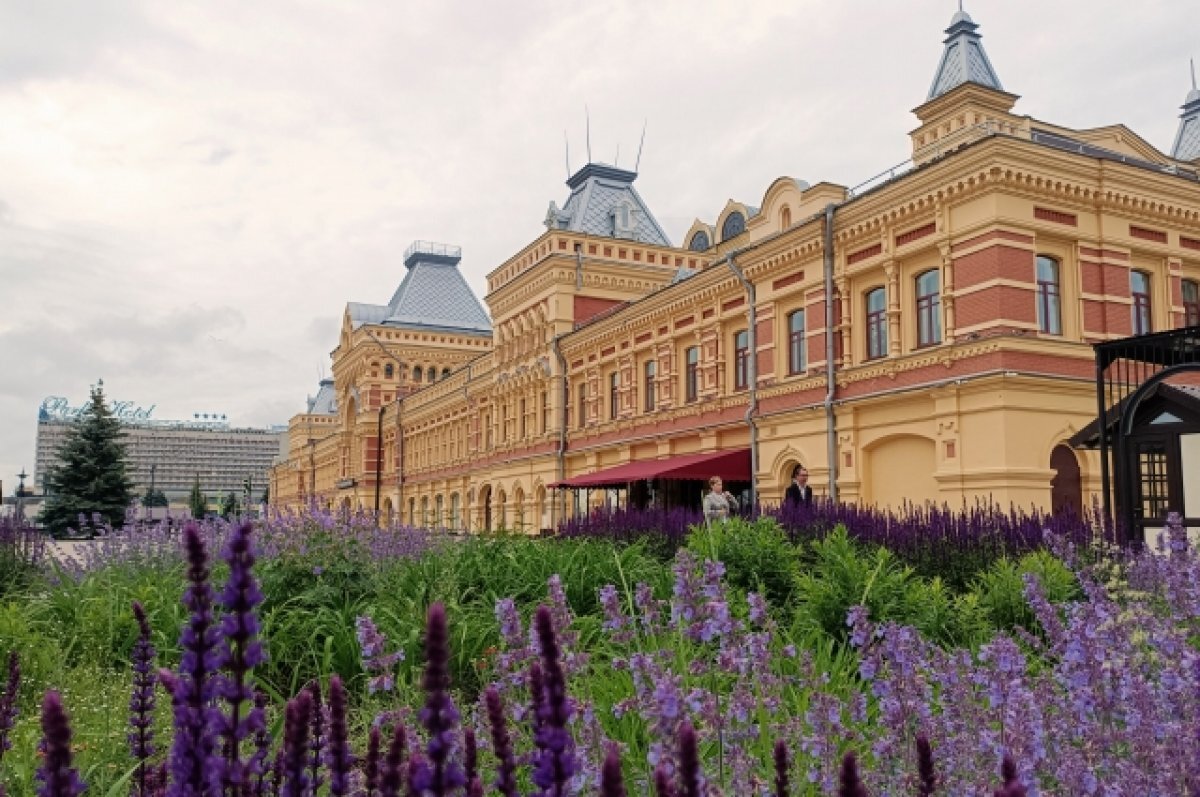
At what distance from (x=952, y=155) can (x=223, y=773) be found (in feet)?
56.9

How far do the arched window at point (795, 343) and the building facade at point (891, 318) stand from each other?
0.21ft

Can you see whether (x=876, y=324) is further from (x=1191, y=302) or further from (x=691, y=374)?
(x=691, y=374)

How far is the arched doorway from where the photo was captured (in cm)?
1697

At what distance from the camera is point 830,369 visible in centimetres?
1983

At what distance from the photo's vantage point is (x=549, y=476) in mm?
32625

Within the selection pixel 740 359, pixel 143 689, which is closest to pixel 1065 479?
pixel 740 359

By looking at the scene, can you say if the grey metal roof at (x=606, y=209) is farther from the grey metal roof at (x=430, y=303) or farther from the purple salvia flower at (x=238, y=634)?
the purple salvia flower at (x=238, y=634)

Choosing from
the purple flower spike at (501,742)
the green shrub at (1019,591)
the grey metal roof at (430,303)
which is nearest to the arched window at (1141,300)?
the green shrub at (1019,591)

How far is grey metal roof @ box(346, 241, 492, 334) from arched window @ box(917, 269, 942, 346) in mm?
40799

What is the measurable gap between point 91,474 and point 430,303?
83.4 feet

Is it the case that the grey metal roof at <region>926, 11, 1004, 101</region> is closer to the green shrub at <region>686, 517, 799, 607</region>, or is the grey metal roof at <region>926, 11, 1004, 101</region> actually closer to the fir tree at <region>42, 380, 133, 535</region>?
the green shrub at <region>686, 517, 799, 607</region>

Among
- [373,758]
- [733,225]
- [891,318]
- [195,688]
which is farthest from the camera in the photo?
[733,225]

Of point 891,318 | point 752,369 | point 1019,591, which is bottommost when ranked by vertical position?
point 1019,591

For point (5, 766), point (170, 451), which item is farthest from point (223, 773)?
point (170, 451)
